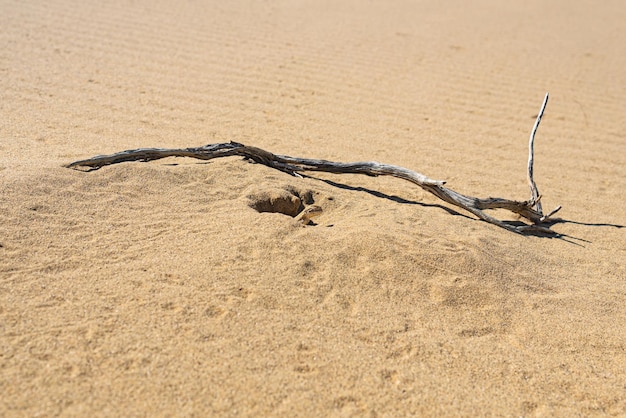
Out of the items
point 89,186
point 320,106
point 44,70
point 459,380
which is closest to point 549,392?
point 459,380

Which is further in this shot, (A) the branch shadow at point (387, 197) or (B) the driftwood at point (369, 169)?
(A) the branch shadow at point (387, 197)

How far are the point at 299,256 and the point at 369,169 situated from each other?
4.25ft

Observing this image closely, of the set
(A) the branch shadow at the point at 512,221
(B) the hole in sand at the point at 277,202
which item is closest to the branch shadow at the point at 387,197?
(A) the branch shadow at the point at 512,221

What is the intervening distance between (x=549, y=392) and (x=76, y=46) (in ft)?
22.3

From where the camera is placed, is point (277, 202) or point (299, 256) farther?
point (277, 202)

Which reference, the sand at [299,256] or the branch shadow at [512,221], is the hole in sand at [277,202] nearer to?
the sand at [299,256]

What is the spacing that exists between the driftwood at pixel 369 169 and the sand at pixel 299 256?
99 mm

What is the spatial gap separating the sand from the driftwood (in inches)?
3.9

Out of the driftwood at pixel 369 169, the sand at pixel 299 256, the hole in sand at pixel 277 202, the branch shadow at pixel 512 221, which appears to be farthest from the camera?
the branch shadow at pixel 512 221

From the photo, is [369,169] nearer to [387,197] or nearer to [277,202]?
[387,197]

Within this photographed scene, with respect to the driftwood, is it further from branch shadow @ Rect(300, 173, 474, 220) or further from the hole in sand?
the hole in sand

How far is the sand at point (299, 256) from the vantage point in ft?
7.44

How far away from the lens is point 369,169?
13.4ft

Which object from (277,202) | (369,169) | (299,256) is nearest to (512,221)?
(369,169)
